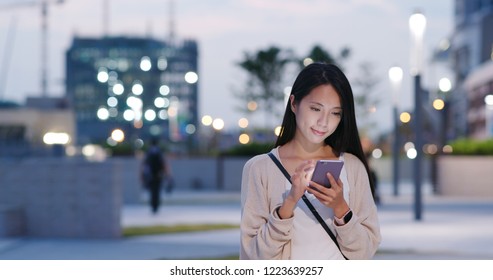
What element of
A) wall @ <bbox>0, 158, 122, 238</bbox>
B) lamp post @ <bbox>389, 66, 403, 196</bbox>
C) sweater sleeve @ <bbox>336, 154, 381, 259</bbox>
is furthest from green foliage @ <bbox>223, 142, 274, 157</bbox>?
sweater sleeve @ <bbox>336, 154, 381, 259</bbox>

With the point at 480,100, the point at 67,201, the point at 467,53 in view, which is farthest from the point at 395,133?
the point at 467,53

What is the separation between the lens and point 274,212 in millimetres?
3863

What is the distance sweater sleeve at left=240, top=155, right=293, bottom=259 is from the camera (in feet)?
12.8

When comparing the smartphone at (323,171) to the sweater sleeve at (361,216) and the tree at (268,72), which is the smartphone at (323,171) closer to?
the sweater sleeve at (361,216)

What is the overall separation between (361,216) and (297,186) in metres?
0.35

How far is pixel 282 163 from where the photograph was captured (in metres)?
4.07

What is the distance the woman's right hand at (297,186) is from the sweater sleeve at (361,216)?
21 centimetres

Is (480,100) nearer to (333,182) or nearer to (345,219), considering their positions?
(345,219)

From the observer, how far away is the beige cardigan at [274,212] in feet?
12.8

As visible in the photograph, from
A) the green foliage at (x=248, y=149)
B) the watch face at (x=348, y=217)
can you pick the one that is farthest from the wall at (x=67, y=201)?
the green foliage at (x=248, y=149)

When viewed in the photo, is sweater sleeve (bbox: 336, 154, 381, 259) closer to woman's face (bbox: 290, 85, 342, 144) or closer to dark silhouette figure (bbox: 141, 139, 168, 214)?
woman's face (bbox: 290, 85, 342, 144)

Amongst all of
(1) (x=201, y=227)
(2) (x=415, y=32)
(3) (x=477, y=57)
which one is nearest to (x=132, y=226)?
(1) (x=201, y=227)

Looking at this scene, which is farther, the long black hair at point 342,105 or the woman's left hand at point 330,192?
the long black hair at point 342,105
